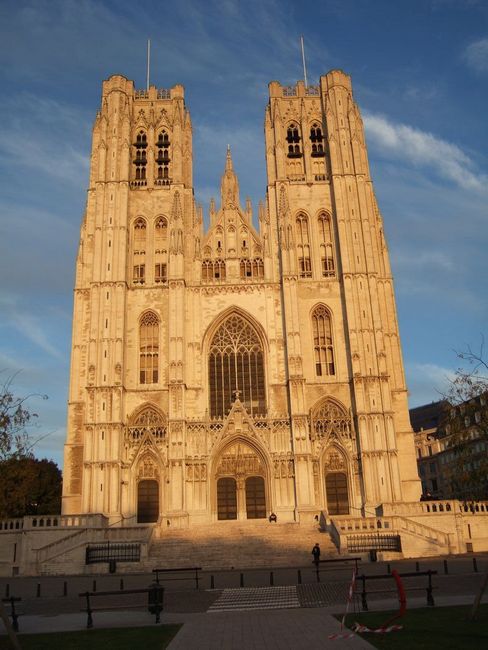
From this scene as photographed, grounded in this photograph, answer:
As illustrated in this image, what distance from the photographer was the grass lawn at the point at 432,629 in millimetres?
10145

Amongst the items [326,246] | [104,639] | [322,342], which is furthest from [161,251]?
[104,639]

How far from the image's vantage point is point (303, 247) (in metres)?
45.5

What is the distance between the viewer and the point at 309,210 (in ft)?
151

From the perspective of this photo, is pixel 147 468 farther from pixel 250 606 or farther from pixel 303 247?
pixel 250 606

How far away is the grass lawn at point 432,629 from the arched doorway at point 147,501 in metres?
27.2

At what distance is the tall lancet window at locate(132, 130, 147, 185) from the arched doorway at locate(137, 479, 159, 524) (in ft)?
69.9

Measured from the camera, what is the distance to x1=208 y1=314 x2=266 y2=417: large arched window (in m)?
41.6

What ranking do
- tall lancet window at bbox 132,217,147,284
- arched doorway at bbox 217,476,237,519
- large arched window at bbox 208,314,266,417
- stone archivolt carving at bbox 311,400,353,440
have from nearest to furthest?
arched doorway at bbox 217,476,237,519
stone archivolt carving at bbox 311,400,353,440
large arched window at bbox 208,314,266,417
tall lancet window at bbox 132,217,147,284

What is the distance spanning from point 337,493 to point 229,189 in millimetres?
21933

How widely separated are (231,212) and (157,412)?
14824mm

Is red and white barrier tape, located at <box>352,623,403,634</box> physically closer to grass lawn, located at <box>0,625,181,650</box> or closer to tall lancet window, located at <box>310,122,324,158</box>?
grass lawn, located at <box>0,625,181,650</box>

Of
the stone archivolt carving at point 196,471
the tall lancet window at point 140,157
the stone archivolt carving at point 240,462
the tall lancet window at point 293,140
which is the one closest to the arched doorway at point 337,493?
the stone archivolt carving at point 240,462

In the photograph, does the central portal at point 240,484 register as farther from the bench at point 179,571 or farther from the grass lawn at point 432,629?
the grass lawn at point 432,629

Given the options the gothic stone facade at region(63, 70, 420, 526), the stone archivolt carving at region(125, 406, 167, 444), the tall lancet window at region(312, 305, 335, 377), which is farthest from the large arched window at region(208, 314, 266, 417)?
the tall lancet window at region(312, 305, 335, 377)
